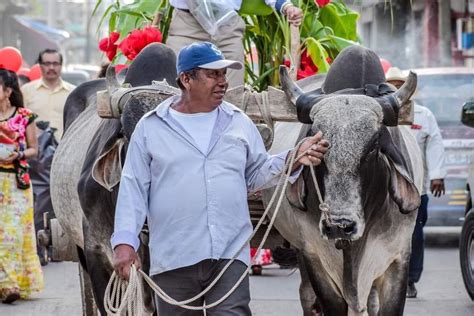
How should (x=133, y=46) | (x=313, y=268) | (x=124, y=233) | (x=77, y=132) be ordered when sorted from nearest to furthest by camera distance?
1. (x=124, y=233)
2. (x=313, y=268)
3. (x=133, y=46)
4. (x=77, y=132)

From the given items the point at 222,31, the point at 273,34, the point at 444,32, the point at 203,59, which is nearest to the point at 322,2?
the point at 273,34

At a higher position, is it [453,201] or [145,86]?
[145,86]

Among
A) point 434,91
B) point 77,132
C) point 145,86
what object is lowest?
point 434,91

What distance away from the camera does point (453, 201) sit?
48.0ft

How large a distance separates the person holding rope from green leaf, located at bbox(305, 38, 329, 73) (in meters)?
2.76

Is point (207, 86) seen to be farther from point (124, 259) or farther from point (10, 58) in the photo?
point (10, 58)

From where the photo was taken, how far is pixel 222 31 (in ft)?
27.8

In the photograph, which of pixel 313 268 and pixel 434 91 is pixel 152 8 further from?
pixel 434 91

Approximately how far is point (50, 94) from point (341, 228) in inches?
362

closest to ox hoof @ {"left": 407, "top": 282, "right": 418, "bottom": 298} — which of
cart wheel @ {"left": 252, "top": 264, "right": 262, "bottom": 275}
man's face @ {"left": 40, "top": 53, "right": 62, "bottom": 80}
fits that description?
cart wheel @ {"left": 252, "top": 264, "right": 262, "bottom": 275}

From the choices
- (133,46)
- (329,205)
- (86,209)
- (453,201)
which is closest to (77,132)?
(133,46)

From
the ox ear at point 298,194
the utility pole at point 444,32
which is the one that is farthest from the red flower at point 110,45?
the utility pole at point 444,32

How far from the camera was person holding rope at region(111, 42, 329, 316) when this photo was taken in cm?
576

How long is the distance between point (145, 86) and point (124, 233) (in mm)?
1543
